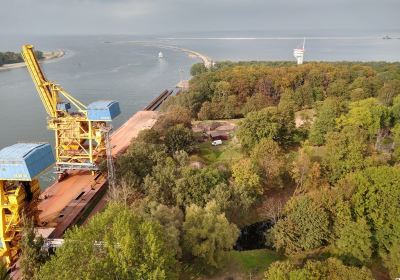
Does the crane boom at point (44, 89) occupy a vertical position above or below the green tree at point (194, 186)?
above

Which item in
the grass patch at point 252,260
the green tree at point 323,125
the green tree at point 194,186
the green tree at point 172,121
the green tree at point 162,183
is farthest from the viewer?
the green tree at point 172,121

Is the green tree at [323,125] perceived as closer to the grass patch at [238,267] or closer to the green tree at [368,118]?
the green tree at [368,118]

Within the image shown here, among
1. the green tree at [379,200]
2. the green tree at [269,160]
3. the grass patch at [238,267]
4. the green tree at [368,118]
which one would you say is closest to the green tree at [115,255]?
the grass patch at [238,267]

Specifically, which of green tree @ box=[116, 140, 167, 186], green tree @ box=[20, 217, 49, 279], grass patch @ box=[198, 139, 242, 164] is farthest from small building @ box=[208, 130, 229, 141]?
green tree @ box=[20, 217, 49, 279]

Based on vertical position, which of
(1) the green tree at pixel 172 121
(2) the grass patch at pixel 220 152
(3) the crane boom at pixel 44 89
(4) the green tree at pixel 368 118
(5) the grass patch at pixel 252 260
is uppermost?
(3) the crane boom at pixel 44 89

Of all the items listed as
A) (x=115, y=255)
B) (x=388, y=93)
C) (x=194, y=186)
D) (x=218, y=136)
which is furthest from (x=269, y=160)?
(x=388, y=93)

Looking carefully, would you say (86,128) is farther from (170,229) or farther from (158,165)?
(170,229)

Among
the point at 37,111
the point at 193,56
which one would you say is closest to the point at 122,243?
the point at 37,111

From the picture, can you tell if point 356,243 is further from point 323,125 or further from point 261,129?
point 323,125
